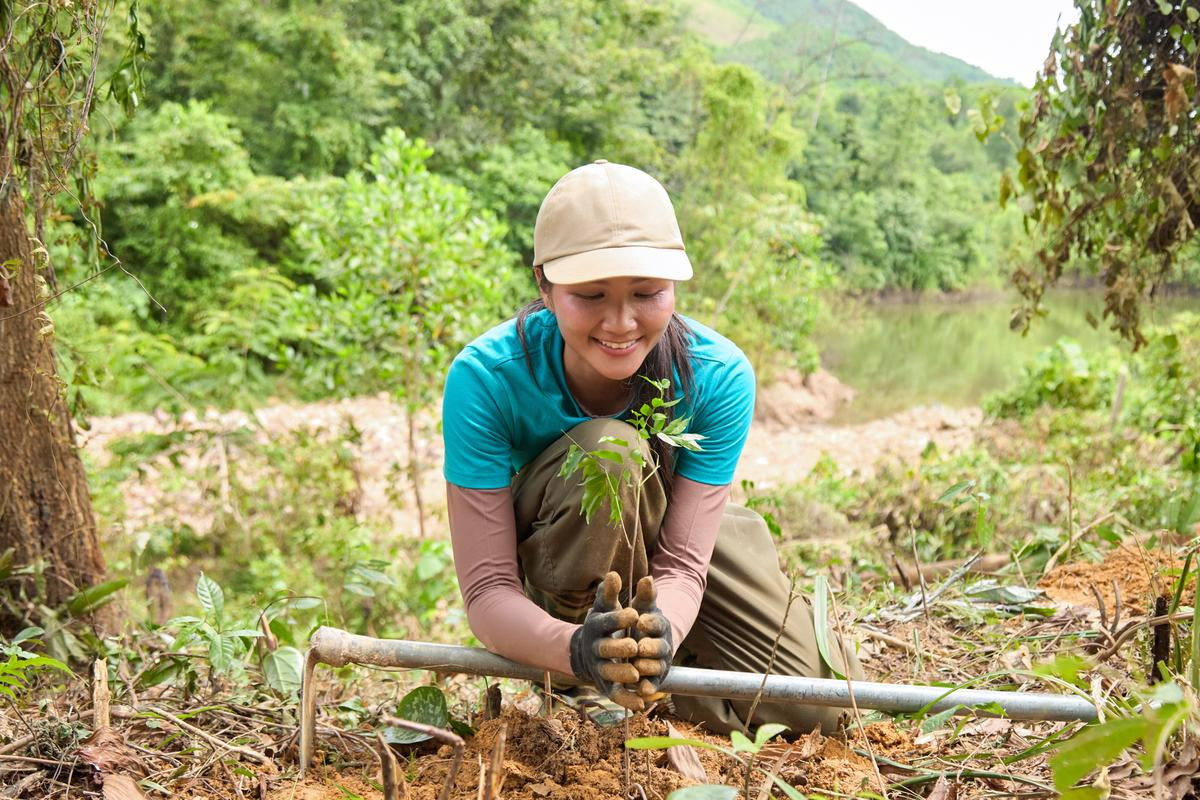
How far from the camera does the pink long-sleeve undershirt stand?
1.60 m

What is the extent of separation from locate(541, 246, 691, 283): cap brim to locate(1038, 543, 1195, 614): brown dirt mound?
4.62 feet

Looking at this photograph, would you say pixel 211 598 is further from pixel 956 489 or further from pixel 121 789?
pixel 956 489

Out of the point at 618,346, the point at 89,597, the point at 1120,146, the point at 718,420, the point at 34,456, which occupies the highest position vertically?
the point at 1120,146

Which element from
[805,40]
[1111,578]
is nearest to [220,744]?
[1111,578]

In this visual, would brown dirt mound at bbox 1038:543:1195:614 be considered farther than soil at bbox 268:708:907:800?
Yes

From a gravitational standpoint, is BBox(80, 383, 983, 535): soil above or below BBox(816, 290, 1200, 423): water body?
below

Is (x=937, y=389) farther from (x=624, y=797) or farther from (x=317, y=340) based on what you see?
(x=624, y=797)

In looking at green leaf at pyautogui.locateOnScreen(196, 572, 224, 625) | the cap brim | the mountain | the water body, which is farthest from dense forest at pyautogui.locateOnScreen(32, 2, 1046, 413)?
the mountain

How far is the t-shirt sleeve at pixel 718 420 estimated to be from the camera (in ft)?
5.93

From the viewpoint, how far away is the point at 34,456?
2.10m

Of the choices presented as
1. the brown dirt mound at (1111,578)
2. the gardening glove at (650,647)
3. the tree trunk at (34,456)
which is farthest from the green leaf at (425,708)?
the brown dirt mound at (1111,578)

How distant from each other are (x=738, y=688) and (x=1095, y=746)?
2.27ft

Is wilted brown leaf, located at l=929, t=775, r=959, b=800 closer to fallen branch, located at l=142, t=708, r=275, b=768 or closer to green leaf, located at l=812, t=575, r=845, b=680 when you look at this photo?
green leaf, located at l=812, t=575, r=845, b=680

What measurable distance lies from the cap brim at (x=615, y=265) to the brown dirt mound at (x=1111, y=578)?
1410 millimetres
